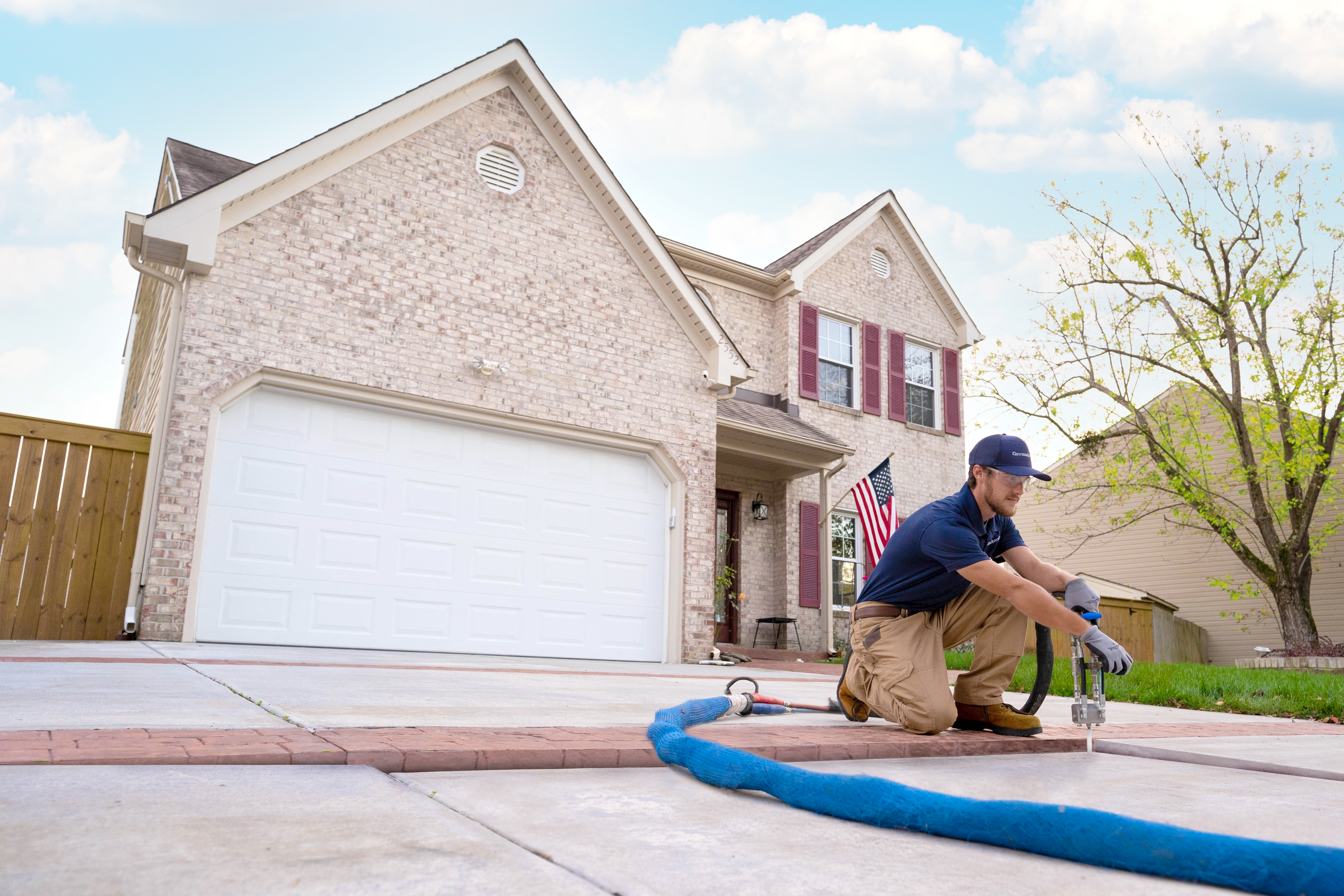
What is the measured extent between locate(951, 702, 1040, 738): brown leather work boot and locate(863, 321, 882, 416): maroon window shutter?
11587 millimetres

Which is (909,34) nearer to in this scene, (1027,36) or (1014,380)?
(1027,36)

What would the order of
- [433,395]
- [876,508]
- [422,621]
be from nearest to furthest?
[422,621] → [433,395] → [876,508]

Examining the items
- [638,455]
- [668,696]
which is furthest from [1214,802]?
[638,455]

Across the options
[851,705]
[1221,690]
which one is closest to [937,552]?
[851,705]

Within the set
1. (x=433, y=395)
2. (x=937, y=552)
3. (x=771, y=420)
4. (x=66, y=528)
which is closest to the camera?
(x=937, y=552)

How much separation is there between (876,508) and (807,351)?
11.7ft

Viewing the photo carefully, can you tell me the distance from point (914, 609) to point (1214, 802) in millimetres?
1394

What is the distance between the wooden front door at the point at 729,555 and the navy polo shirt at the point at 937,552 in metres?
9.01

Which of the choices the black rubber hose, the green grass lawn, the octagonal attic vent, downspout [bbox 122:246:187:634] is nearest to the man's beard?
the black rubber hose

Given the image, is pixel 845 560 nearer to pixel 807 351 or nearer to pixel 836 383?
pixel 836 383

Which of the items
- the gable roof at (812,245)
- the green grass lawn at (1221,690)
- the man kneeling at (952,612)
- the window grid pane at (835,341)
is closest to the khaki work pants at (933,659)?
the man kneeling at (952,612)

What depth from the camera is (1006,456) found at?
336cm

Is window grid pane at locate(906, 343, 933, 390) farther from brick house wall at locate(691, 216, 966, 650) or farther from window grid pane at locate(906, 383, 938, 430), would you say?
brick house wall at locate(691, 216, 966, 650)

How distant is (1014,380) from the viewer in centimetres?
1616
